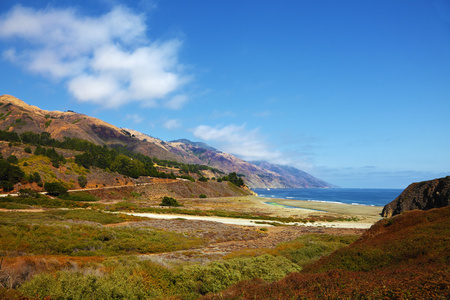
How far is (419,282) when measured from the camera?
19.1ft

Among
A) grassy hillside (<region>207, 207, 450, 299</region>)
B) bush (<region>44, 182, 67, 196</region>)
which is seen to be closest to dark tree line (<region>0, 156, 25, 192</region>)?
bush (<region>44, 182, 67, 196</region>)

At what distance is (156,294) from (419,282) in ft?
26.4

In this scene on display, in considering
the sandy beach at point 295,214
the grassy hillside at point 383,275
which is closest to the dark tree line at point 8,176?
the sandy beach at point 295,214

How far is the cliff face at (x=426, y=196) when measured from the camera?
4386 centimetres

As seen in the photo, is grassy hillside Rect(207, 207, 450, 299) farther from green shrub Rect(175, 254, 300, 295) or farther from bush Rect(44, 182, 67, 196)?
bush Rect(44, 182, 67, 196)

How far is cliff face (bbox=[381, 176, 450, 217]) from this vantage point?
144 feet

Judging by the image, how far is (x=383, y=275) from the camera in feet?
24.9

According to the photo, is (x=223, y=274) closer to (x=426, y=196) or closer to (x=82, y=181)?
(x=426, y=196)

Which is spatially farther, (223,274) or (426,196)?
(426,196)

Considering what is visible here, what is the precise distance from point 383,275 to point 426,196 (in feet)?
169

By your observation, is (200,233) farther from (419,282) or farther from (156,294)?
(419,282)

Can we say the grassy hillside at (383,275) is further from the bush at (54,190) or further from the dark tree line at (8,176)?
the dark tree line at (8,176)

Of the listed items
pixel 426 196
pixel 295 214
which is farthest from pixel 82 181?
pixel 426 196

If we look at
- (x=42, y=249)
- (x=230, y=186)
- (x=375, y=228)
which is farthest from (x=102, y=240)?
(x=230, y=186)
